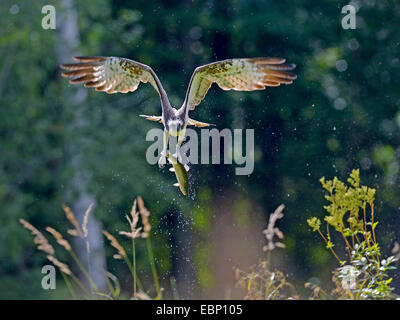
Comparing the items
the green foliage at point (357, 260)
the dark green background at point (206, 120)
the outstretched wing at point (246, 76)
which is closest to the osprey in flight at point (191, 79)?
the outstretched wing at point (246, 76)

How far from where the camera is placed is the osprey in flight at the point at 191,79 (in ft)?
17.2

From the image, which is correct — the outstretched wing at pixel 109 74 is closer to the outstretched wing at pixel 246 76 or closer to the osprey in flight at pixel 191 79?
the osprey in flight at pixel 191 79

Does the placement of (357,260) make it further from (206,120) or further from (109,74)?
(206,120)

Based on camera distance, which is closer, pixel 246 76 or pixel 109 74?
pixel 246 76

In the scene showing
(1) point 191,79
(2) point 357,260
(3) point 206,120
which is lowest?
(2) point 357,260

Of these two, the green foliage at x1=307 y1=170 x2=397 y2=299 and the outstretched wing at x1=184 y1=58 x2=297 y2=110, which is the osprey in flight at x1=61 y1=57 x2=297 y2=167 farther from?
the green foliage at x1=307 y1=170 x2=397 y2=299

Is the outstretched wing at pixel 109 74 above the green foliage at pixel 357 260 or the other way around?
above

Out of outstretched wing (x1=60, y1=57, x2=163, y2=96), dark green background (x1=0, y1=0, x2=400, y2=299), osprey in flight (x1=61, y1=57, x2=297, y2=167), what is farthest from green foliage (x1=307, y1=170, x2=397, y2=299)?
dark green background (x1=0, y1=0, x2=400, y2=299)

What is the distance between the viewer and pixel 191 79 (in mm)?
5359

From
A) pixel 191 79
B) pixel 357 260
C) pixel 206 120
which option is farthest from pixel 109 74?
pixel 206 120

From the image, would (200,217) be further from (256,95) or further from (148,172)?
(256,95)

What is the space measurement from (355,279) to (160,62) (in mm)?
9509

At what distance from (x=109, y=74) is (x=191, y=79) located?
0.71m
